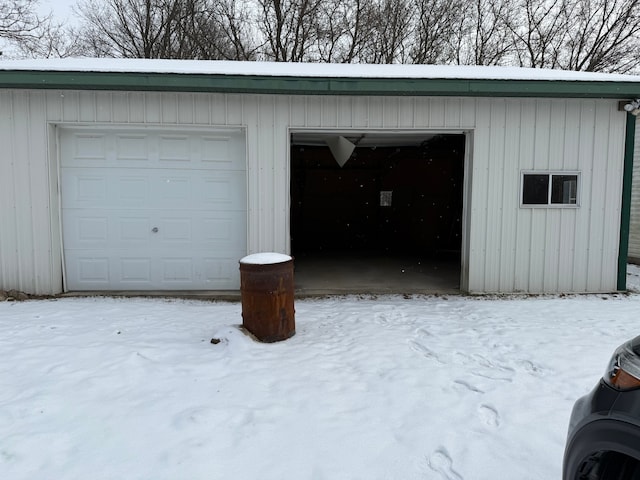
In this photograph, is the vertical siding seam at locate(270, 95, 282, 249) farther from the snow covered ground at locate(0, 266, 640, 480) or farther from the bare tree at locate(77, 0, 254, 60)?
the bare tree at locate(77, 0, 254, 60)

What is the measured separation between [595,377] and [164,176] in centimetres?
601

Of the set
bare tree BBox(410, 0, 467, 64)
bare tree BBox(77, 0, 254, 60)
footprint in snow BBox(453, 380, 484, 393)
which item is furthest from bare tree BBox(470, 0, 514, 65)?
footprint in snow BBox(453, 380, 484, 393)

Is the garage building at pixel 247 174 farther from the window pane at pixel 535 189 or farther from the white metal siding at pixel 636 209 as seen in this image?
→ the white metal siding at pixel 636 209

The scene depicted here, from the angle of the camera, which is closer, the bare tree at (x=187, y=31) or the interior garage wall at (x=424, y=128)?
the interior garage wall at (x=424, y=128)

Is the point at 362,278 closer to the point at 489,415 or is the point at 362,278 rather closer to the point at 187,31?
the point at 489,415

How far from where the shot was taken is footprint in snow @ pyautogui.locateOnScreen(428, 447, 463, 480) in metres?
2.28

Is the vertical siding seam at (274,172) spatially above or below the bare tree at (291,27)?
below

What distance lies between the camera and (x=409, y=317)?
17.5ft

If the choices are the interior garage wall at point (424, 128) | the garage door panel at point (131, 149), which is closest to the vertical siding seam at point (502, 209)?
the interior garage wall at point (424, 128)

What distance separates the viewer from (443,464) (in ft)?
7.80

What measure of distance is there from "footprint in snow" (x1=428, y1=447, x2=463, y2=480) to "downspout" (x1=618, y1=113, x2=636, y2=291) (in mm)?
5912

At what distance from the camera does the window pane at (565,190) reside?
6.61 meters

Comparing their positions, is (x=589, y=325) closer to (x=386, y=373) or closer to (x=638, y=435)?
(x=386, y=373)

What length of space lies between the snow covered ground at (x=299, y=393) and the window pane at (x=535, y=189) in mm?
1943
